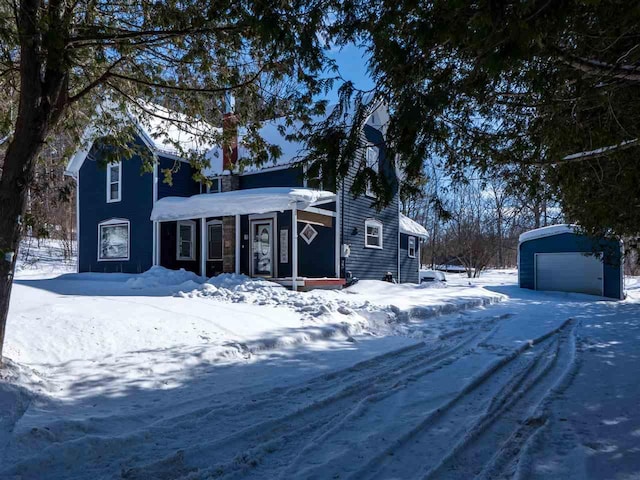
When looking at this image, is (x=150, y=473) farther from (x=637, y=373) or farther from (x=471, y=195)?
(x=471, y=195)

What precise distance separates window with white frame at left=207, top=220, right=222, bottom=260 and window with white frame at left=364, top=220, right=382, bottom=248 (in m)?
5.75

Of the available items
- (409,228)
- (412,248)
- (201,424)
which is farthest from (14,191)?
(412,248)

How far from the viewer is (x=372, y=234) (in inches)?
782

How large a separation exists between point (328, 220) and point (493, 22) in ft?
44.2

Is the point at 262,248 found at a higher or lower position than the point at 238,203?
lower

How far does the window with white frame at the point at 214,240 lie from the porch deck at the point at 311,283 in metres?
3.58

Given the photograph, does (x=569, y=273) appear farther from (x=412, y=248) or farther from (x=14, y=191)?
(x=14, y=191)

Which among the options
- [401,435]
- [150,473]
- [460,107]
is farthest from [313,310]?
[150,473]

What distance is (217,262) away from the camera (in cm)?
1764

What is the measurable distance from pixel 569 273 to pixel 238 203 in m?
15.1

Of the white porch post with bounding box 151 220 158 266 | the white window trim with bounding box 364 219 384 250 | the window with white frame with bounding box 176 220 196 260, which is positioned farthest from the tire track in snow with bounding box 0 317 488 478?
the window with white frame with bounding box 176 220 196 260

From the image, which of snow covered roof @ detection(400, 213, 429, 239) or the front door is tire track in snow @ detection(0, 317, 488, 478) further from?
snow covered roof @ detection(400, 213, 429, 239)

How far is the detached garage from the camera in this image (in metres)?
20.0

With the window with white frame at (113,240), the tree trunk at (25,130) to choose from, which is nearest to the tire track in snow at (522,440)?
the tree trunk at (25,130)
